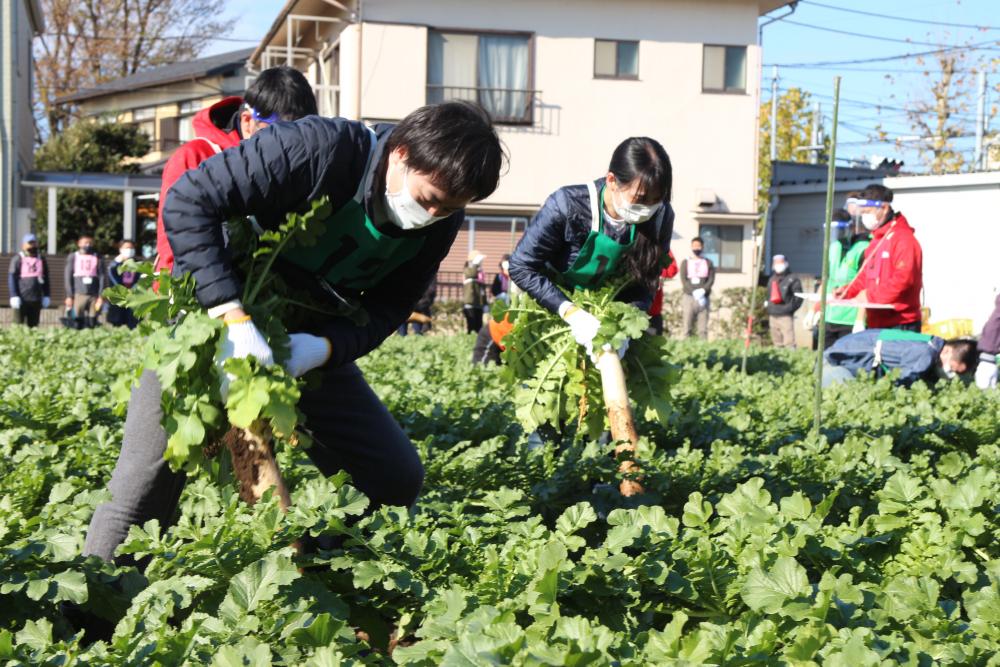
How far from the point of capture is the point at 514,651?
2.15m

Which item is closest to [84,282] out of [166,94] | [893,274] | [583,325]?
[893,274]

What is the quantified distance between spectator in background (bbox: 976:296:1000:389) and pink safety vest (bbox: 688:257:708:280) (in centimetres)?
950

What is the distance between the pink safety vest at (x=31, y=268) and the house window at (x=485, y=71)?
9091mm

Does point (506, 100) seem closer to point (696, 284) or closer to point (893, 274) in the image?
point (696, 284)

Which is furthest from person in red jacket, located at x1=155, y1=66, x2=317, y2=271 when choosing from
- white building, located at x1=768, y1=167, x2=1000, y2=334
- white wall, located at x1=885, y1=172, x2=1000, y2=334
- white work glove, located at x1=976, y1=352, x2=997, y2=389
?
white wall, located at x1=885, y1=172, x2=1000, y2=334

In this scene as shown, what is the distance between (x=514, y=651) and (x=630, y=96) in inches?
942

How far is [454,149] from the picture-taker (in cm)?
305

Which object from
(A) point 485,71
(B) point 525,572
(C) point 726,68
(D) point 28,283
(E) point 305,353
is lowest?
(D) point 28,283

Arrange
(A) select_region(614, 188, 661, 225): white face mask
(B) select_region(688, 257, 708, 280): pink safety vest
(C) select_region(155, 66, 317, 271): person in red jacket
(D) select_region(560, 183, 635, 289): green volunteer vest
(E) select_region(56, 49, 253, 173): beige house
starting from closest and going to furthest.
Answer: (C) select_region(155, 66, 317, 271): person in red jacket → (A) select_region(614, 188, 661, 225): white face mask → (D) select_region(560, 183, 635, 289): green volunteer vest → (B) select_region(688, 257, 708, 280): pink safety vest → (E) select_region(56, 49, 253, 173): beige house

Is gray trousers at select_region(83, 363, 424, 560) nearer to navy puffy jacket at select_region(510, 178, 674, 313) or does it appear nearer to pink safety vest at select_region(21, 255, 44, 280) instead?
navy puffy jacket at select_region(510, 178, 674, 313)

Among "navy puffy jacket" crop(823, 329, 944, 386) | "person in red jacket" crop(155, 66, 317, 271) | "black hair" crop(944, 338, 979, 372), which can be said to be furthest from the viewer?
"black hair" crop(944, 338, 979, 372)

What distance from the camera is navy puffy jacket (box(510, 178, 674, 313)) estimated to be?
5445 millimetres

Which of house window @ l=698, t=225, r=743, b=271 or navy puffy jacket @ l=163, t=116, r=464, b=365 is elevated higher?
navy puffy jacket @ l=163, t=116, r=464, b=365

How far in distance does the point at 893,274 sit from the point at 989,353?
4.61ft
